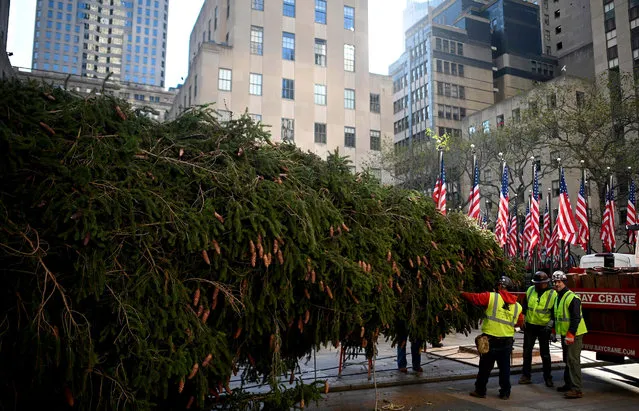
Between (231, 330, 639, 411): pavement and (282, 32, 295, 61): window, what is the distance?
116ft

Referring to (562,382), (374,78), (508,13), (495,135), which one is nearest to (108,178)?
(562,382)

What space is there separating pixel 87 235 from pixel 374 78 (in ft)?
147

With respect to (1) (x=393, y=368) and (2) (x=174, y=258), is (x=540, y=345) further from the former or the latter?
(2) (x=174, y=258)

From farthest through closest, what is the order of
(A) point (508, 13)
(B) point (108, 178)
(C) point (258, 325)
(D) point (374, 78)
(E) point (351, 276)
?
1. (A) point (508, 13)
2. (D) point (374, 78)
3. (E) point (351, 276)
4. (C) point (258, 325)
5. (B) point (108, 178)

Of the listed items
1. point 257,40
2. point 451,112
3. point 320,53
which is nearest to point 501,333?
point 257,40

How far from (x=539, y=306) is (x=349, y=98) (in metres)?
37.3

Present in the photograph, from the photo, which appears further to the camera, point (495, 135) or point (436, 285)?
point (495, 135)

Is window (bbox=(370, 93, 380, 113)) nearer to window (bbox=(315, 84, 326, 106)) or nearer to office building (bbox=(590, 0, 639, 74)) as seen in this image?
window (bbox=(315, 84, 326, 106))

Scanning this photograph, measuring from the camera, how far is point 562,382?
34.4 ft

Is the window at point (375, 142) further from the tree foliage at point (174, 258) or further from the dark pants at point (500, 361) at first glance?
the tree foliage at point (174, 258)

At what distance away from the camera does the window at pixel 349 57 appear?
45.9m

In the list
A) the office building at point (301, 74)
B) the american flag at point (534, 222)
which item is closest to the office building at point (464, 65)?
the office building at point (301, 74)

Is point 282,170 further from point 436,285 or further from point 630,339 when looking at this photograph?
point 630,339

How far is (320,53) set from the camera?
45469 millimetres
